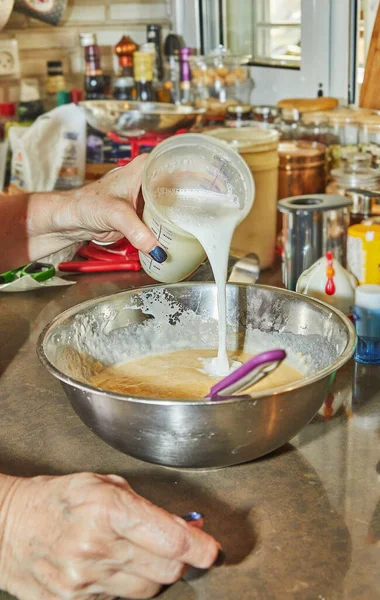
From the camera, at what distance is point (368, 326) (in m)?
1.25

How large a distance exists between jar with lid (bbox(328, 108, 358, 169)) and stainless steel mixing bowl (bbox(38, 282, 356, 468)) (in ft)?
2.39

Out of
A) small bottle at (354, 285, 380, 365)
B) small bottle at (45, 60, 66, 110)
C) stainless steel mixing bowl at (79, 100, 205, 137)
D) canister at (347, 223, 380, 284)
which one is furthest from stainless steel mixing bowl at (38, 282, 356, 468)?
small bottle at (45, 60, 66, 110)

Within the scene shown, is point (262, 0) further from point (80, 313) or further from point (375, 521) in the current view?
point (375, 521)

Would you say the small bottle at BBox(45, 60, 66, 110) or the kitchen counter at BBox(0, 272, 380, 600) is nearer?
the kitchen counter at BBox(0, 272, 380, 600)

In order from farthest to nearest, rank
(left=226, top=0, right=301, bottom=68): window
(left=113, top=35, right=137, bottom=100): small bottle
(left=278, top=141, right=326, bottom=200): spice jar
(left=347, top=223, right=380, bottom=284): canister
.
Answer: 1. (left=113, top=35, right=137, bottom=100): small bottle
2. (left=226, top=0, right=301, bottom=68): window
3. (left=278, top=141, right=326, bottom=200): spice jar
4. (left=347, top=223, right=380, bottom=284): canister

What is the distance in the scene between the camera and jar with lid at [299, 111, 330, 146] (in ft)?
6.72

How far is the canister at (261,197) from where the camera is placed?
1710 millimetres

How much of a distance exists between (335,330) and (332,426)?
0.13 m

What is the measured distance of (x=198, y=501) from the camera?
884 mm

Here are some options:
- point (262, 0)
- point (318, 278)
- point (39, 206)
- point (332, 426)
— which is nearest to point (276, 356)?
point (332, 426)

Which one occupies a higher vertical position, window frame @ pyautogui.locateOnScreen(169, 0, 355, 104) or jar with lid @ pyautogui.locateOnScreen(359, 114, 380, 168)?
window frame @ pyautogui.locateOnScreen(169, 0, 355, 104)

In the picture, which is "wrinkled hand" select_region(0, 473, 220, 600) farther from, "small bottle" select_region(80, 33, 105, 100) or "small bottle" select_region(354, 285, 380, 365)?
"small bottle" select_region(80, 33, 105, 100)

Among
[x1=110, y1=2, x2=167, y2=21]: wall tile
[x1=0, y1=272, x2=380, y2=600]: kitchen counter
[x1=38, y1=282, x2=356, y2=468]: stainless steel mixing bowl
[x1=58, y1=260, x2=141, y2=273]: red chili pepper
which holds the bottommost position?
[x1=0, y1=272, x2=380, y2=600]: kitchen counter

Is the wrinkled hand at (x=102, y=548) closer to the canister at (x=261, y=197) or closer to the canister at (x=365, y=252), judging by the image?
the canister at (x=365, y=252)
